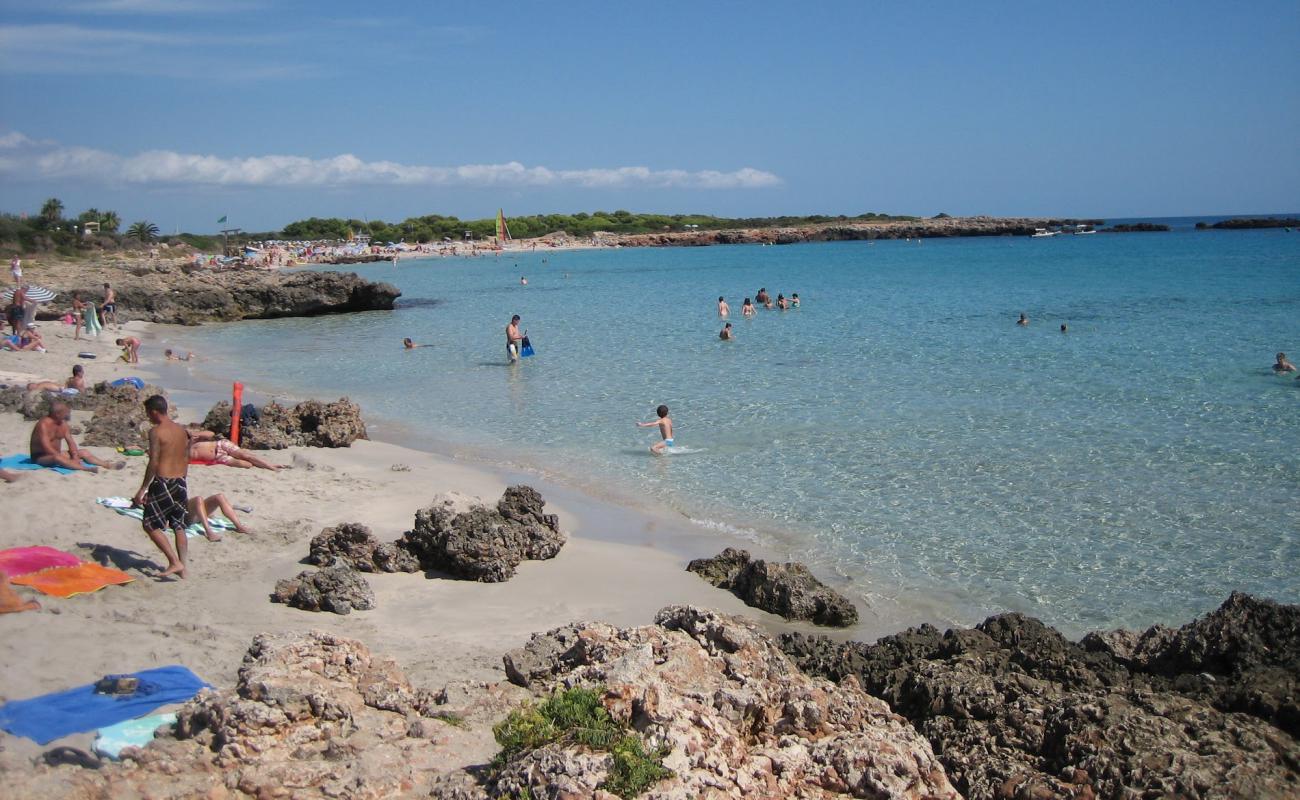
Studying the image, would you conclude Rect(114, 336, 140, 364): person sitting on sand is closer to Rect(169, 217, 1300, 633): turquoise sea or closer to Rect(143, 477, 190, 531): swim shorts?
Rect(169, 217, 1300, 633): turquoise sea

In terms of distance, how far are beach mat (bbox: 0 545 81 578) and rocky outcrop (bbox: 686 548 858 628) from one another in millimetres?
4883

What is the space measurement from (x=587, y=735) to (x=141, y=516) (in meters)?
5.97

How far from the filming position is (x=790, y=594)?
23.6ft

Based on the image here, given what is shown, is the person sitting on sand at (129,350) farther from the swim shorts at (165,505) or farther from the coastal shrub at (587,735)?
the coastal shrub at (587,735)

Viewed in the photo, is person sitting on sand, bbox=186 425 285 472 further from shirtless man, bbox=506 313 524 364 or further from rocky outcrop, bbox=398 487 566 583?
shirtless man, bbox=506 313 524 364

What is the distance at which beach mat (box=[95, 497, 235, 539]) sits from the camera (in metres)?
8.00

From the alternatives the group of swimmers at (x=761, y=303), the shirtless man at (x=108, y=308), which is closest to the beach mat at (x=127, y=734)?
the group of swimmers at (x=761, y=303)

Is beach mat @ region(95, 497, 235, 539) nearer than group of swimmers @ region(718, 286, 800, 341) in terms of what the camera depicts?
Yes

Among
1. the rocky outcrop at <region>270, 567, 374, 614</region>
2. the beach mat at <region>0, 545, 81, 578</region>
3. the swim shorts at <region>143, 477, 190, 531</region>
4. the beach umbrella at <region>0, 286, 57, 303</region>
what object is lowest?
the rocky outcrop at <region>270, 567, 374, 614</region>

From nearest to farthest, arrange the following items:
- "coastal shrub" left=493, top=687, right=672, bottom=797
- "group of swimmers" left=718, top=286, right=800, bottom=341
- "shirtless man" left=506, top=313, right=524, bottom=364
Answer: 1. "coastal shrub" left=493, top=687, right=672, bottom=797
2. "shirtless man" left=506, top=313, right=524, bottom=364
3. "group of swimmers" left=718, top=286, right=800, bottom=341

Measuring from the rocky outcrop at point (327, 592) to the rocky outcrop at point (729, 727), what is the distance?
8.22 ft

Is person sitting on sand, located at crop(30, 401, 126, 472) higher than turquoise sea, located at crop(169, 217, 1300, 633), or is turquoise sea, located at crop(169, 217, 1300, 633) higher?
person sitting on sand, located at crop(30, 401, 126, 472)

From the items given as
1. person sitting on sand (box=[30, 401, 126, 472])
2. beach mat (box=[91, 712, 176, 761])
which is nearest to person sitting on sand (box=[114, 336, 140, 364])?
person sitting on sand (box=[30, 401, 126, 472])

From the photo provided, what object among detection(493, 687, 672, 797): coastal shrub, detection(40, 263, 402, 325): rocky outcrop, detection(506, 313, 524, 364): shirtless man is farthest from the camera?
detection(40, 263, 402, 325): rocky outcrop
